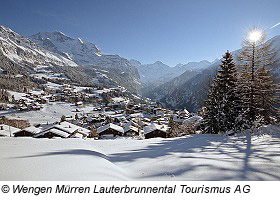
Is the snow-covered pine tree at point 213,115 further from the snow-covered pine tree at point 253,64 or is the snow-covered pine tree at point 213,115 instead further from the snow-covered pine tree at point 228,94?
the snow-covered pine tree at point 253,64

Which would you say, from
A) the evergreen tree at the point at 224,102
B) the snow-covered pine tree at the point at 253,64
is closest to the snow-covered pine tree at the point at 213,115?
the evergreen tree at the point at 224,102

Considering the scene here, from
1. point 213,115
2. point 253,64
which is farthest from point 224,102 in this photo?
point 253,64

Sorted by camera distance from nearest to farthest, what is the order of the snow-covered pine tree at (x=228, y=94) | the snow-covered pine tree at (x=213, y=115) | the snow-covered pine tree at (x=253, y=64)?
1. the snow-covered pine tree at (x=253, y=64)
2. the snow-covered pine tree at (x=228, y=94)
3. the snow-covered pine tree at (x=213, y=115)

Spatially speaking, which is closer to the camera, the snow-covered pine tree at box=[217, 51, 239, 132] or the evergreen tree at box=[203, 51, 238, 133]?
the snow-covered pine tree at box=[217, 51, 239, 132]

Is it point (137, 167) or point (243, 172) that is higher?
point (243, 172)

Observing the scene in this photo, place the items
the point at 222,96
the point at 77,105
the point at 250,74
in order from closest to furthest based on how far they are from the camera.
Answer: the point at 250,74, the point at 222,96, the point at 77,105

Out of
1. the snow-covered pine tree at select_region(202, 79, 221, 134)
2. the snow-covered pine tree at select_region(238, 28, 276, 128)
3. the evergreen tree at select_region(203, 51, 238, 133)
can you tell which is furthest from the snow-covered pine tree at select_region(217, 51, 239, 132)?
the snow-covered pine tree at select_region(238, 28, 276, 128)

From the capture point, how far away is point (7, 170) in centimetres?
306

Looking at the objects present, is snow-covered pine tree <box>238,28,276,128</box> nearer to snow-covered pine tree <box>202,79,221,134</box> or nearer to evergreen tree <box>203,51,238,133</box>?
evergreen tree <box>203,51,238,133</box>

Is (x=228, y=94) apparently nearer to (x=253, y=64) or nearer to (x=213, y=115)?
(x=213, y=115)
